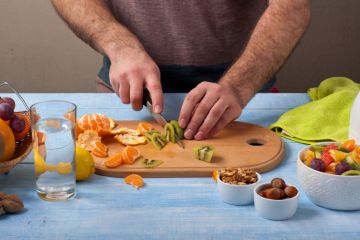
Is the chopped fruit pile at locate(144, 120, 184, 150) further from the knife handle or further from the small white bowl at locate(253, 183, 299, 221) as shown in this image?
the small white bowl at locate(253, 183, 299, 221)

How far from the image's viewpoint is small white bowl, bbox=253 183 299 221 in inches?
43.0

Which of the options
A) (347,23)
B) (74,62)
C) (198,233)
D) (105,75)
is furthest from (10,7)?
(198,233)

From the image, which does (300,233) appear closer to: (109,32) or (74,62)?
(109,32)

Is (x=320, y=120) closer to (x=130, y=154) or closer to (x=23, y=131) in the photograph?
(x=130, y=154)

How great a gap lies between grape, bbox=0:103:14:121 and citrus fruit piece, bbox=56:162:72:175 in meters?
0.16

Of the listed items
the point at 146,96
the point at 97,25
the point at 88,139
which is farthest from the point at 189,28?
the point at 88,139

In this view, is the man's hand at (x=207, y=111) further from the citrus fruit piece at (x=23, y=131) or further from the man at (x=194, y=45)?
the citrus fruit piece at (x=23, y=131)

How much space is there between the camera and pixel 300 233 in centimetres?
107

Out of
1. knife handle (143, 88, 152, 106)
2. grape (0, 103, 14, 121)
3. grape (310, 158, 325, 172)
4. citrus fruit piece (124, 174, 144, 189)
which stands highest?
grape (0, 103, 14, 121)

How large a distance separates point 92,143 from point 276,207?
1.52 ft

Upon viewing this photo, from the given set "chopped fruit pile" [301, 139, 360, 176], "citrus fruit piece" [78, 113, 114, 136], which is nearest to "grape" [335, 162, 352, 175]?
"chopped fruit pile" [301, 139, 360, 176]

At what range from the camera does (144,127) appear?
1495 mm

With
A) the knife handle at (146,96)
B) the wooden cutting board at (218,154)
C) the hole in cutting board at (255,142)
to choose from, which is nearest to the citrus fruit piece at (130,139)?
the wooden cutting board at (218,154)

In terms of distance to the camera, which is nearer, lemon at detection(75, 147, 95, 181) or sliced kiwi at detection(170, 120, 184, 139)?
lemon at detection(75, 147, 95, 181)
